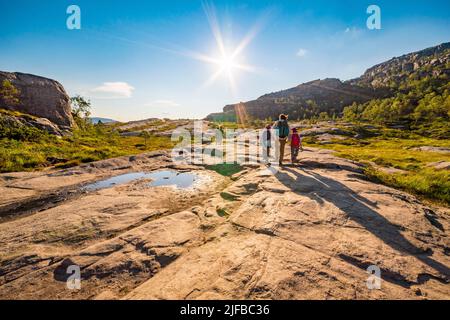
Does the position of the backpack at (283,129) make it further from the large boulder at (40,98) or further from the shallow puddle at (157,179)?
the large boulder at (40,98)

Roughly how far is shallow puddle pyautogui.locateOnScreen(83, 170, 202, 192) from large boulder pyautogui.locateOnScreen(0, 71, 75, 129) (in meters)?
44.4

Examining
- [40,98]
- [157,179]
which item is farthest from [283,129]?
[40,98]

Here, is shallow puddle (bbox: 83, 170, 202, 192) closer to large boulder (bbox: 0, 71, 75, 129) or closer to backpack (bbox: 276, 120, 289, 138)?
backpack (bbox: 276, 120, 289, 138)

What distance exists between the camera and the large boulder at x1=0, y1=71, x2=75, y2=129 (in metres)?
48.8

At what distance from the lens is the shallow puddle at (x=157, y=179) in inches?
527

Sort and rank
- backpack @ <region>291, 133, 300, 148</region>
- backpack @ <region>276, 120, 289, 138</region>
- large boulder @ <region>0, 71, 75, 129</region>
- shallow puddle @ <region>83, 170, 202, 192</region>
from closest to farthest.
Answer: shallow puddle @ <region>83, 170, 202, 192</region> → backpack @ <region>276, 120, 289, 138</region> → backpack @ <region>291, 133, 300, 148</region> → large boulder @ <region>0, 71, 75, 129</region>

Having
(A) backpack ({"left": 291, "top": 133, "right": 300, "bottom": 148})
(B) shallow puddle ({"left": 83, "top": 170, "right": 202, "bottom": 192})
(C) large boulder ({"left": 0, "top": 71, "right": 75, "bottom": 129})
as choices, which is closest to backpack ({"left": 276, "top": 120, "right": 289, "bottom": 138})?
(A) backpack ({"left": 291, "top": 133, "right": 300, "bottom": 148})

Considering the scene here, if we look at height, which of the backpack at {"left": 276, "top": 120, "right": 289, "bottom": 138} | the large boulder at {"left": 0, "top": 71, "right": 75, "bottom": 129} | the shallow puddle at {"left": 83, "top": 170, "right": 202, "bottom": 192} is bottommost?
the shallow puddle at {"left": 83, "top": 170, "right": 202, "bottom": 192}

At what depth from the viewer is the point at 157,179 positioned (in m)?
15.0

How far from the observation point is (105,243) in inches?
250

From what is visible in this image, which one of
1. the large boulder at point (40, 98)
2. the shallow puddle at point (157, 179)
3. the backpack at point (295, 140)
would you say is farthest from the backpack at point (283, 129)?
the large boulder at point (40, 98)

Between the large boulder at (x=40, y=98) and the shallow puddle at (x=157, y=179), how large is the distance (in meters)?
44.4

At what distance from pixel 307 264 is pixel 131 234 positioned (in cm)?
530
